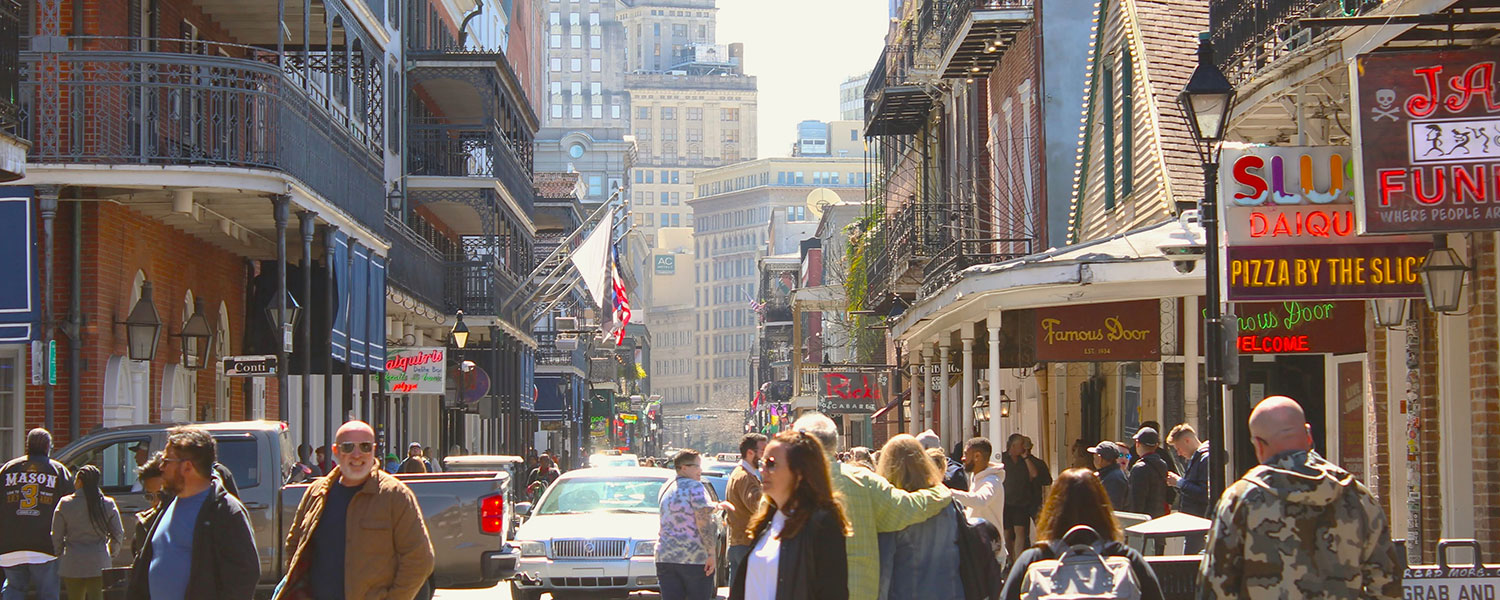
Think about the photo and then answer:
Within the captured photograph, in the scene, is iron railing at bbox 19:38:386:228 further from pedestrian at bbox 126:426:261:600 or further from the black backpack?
the black backpack

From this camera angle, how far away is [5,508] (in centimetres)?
1321

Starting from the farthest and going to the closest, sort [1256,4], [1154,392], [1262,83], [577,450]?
[577,450] < [1154,392] < [1256,4] < [1262,83]

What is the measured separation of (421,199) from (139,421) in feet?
55.2

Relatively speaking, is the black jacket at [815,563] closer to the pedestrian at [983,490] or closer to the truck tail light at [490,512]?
the pedestrian at [983,490]

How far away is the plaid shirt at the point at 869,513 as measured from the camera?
8.46 metres

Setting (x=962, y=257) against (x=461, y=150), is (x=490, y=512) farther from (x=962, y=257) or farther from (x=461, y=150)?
(x=461, y=150)

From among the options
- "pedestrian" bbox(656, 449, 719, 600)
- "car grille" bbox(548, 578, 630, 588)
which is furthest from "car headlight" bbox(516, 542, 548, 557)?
→ "pedestrian" bbox(656, 449, 719, 600)

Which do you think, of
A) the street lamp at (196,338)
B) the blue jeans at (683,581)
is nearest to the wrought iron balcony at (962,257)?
the street lamp at (196,338)

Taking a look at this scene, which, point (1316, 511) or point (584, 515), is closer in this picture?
point (1316, 511)

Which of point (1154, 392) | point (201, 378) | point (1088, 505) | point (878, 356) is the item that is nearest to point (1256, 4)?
point (1154, 392)

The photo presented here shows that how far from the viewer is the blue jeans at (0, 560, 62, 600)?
13242mm

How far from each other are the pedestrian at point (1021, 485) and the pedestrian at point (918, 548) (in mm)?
8573

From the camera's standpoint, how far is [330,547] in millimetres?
8922

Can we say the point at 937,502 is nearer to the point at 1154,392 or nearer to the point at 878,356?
the point at 1154,392
